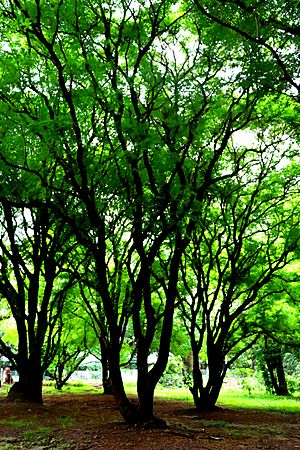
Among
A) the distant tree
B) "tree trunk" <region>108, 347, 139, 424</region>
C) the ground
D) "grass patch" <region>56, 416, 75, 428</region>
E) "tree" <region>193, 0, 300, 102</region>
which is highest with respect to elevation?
"tree" <region>193, 0, 300, 102</region>

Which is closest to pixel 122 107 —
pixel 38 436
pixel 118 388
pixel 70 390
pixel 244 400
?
pixel 118 388

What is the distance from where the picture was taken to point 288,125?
30.5 feet

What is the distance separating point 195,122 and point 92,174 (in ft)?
6.39

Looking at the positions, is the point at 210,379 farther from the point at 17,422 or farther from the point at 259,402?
the point at 259,402

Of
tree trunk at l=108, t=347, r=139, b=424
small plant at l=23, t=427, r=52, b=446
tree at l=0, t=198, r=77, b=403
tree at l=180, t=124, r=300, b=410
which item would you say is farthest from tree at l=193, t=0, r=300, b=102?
tree at l=0, t=198, r=77, b=403

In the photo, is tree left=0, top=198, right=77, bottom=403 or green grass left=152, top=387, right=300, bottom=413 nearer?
tree left=0, top=198, right=77, bottom=403

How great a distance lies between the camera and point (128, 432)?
7.05 meters

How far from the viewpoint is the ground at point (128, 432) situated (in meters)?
6.46

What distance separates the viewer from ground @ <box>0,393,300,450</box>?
254 inches

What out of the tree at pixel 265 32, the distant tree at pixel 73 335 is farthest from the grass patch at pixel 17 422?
the tree at pixel 265 32

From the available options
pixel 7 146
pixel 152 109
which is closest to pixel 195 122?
pixel 152 109

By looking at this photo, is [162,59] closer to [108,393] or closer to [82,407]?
[82,407]

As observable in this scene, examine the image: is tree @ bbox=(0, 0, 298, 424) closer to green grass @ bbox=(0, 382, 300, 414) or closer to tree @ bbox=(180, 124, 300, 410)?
tree @ bbox=(180, 124, 300, 410)

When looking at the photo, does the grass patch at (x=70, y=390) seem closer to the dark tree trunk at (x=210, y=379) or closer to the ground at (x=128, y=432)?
the ground at (x=128, y=432)
